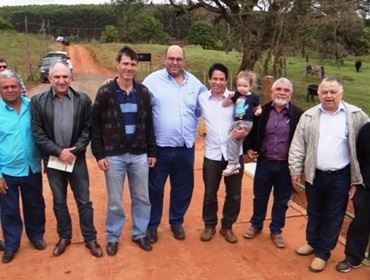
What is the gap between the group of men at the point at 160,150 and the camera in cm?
368

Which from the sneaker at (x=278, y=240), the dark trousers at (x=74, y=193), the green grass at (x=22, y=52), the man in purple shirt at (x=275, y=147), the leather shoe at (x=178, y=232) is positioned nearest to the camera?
the dark trousers at (x=74, y=193)

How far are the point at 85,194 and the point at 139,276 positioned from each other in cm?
84

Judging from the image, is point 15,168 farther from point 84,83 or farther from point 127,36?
point 127,36

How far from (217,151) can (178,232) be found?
0.92 metres

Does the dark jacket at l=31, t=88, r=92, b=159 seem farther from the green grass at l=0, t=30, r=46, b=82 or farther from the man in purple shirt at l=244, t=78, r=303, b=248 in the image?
the green grass at l=0, t=30, r=46, b=82

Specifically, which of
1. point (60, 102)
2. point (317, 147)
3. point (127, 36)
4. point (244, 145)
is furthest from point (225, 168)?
point (127, 36)

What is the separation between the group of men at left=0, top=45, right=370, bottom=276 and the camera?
3.68 meters

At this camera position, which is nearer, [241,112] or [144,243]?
[241,112]

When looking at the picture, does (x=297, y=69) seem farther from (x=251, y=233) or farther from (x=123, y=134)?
(x=123, y=134)

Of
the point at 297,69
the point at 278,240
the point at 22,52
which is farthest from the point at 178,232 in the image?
the point at 22,52

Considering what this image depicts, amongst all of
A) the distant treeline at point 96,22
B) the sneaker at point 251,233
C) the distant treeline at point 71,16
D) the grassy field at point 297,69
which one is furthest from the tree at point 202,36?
the sneaker at point 251,233

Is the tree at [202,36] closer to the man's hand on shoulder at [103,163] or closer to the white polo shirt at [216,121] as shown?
the white polo shirt at [216,121]

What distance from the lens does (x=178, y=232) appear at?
4395mm

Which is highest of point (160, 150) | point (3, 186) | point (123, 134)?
point (123, 134)
